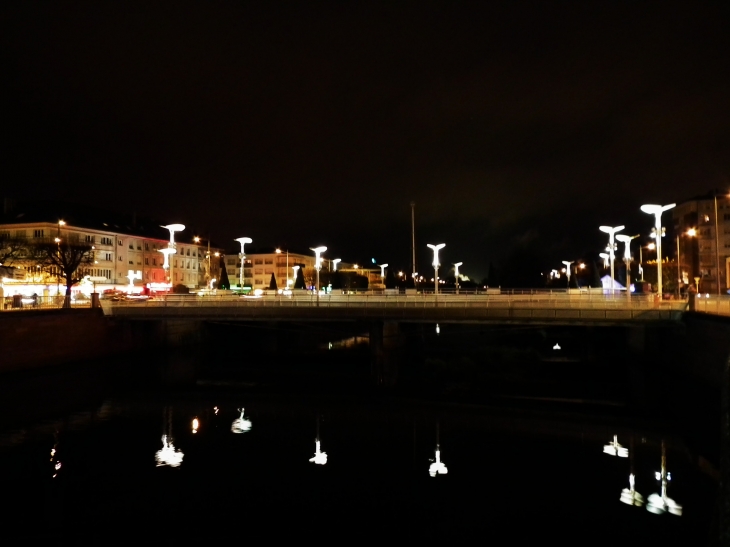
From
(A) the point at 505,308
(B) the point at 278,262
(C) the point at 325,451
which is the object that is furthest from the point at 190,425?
(B) the point at 278,262

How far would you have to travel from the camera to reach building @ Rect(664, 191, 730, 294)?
320 feet

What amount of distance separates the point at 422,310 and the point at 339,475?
70.6ft

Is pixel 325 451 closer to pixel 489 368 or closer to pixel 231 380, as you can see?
pixel 231 380

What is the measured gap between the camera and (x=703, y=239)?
103438 millimetres

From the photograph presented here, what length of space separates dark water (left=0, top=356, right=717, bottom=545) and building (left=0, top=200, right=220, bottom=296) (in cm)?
4644

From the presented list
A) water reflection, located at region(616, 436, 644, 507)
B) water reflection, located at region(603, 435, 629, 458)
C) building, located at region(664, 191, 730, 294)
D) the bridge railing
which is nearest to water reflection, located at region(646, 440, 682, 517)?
water reflection, located at region(616, 436, 644, 507)

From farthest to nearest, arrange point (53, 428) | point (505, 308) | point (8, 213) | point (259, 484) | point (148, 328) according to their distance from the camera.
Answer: point (8, 213), point (148, 328), point (505, 308), point (53, 428), point (259, 484)

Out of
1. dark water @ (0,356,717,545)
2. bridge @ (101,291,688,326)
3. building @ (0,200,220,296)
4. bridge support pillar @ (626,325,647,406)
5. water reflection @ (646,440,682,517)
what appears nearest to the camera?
dark water @ (0,356,717,545)

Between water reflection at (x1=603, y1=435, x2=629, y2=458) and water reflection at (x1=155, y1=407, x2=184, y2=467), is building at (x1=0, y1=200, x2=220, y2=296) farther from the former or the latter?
water reflection at (x1=603, y1=435, x2=629, y2=458)

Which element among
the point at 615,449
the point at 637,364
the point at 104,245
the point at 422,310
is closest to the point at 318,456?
the point at 615,449

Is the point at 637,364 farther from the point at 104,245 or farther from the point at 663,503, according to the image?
the point at 104,245

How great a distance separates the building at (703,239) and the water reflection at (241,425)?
82.8 metres

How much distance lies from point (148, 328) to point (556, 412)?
109 ft

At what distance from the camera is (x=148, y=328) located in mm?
49531
